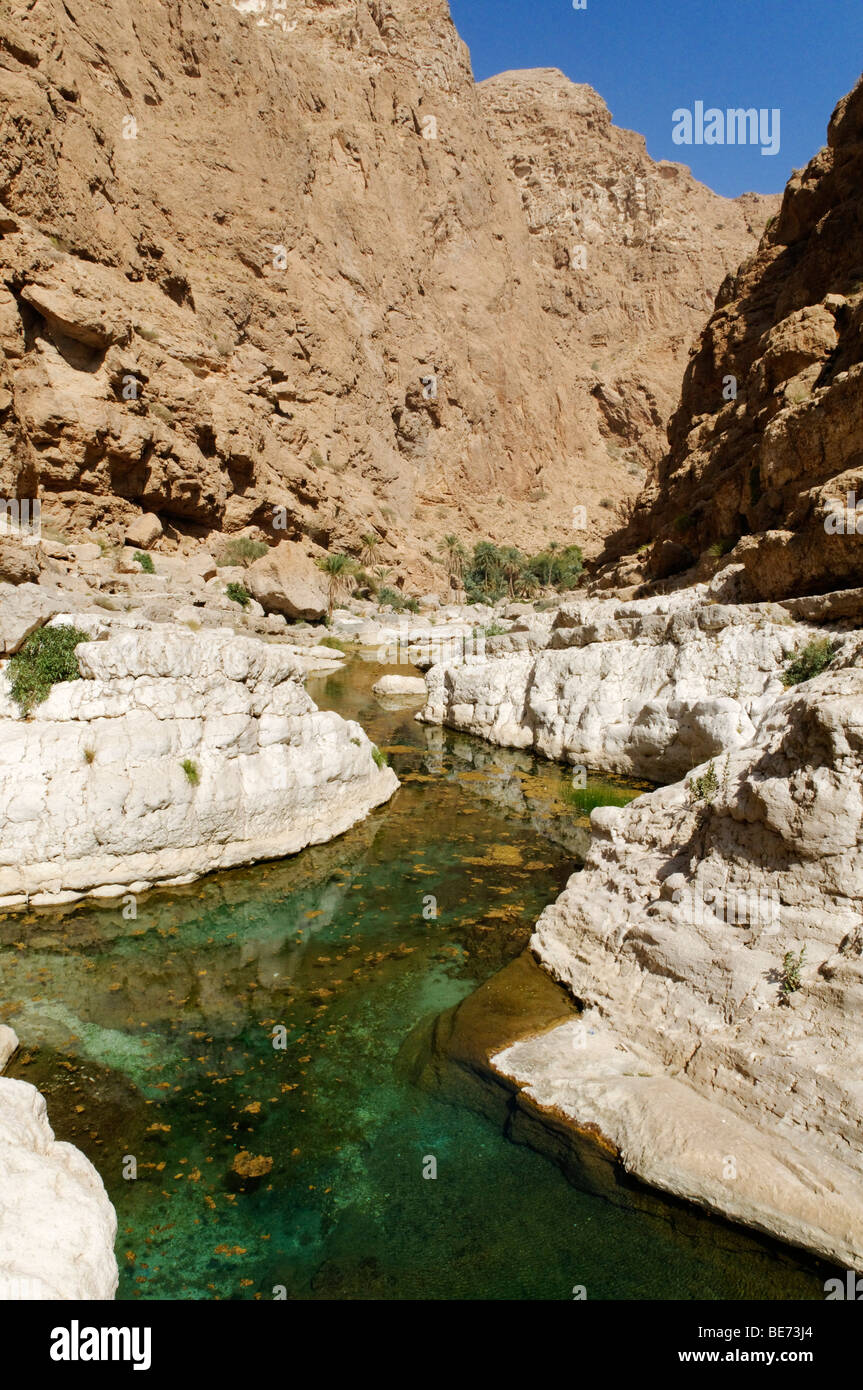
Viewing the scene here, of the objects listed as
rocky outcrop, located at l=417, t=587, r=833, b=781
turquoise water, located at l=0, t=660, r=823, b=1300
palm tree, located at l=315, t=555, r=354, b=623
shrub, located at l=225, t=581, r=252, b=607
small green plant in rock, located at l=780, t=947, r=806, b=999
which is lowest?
turquoise water, located at l=0, t=660, r=823, b=1300

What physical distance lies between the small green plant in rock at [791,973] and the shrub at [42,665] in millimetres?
10041

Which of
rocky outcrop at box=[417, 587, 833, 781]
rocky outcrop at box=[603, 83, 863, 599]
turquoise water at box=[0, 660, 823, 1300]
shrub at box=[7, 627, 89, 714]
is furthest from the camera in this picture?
rocky outcrop at box=[603, 83, 863, 599]

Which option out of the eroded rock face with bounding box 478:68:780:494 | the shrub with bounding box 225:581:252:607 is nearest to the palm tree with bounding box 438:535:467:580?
the eroded rock face with bounding box 478:68:780:494

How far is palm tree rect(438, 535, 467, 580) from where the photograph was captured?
70.6 meters

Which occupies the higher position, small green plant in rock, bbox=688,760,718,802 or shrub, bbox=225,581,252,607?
shrub, bbox=225,581,252,607

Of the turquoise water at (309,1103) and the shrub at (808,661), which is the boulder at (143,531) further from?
the shrub at (808,661)

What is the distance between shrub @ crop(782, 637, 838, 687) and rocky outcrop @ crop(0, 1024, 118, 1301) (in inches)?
549

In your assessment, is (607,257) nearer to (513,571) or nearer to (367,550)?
(513,571)

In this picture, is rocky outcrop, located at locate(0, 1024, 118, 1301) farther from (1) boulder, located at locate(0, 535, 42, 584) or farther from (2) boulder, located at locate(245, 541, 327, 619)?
(2) boulder, located at locate(245, 541, 327, 619)

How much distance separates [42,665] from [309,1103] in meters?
7.49

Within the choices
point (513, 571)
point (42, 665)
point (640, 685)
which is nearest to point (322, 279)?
point (513, 571)

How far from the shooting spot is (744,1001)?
6203 millimetres

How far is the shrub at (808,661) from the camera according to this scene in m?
14.4

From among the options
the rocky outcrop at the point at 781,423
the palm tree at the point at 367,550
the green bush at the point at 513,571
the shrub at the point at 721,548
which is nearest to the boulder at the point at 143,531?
the palm tree at the point at 367,550
